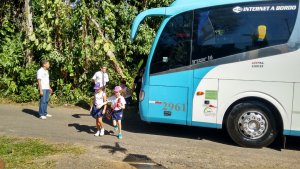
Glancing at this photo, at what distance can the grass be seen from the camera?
732 centimetres

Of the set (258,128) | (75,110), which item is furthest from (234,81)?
(75,110)

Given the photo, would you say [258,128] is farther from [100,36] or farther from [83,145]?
[100,36]

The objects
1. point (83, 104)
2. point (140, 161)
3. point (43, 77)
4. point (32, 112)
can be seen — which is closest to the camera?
point (140, 161)

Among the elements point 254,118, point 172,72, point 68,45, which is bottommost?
point 254,118

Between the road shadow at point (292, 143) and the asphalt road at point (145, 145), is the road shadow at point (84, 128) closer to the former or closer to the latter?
the asphalt road at point (145, 145)

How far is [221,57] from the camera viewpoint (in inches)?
350

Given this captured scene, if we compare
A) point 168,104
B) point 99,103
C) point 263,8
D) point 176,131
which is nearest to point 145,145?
point 168,104

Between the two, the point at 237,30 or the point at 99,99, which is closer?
the point at 237,30

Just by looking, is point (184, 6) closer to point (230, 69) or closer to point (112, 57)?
point (230, 69)

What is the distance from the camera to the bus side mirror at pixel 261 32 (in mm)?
8656

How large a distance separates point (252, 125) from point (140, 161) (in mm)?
2660

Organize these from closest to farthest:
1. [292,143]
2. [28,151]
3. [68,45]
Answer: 1. [28,151]
2. [292,143]
3. [68,45]

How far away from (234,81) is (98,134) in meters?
3.23

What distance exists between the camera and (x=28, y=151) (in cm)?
807
